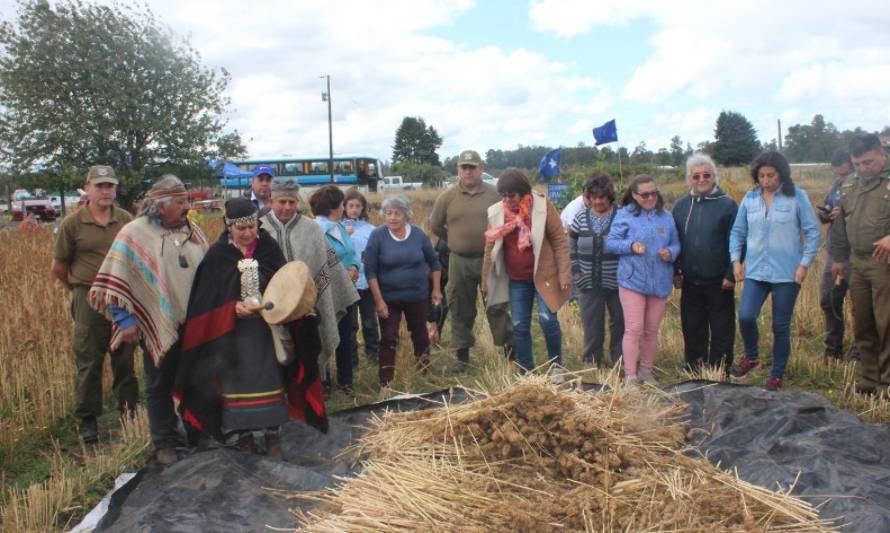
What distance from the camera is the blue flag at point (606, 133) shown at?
9453mm

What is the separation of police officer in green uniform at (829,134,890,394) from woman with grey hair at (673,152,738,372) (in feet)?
2.74

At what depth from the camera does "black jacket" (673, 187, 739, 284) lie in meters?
5.52

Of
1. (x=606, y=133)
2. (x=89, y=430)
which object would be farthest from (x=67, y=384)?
(x=606, y=133)

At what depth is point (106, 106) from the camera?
2359 centimetres

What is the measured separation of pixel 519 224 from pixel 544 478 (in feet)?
8.58

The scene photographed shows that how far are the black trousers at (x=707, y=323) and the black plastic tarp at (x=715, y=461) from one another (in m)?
0.93

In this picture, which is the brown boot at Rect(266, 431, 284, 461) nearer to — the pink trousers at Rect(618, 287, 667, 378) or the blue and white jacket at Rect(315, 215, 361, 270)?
the blue and white jacket at Rect(315, 215, 361, 270)

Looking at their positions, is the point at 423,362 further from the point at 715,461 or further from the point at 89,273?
the point at 715,461

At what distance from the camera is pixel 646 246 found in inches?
215

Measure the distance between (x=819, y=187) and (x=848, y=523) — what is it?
2399cm

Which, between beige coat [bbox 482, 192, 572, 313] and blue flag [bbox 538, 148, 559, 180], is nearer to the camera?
beige coat [bbox 482, 192, 572, 313]

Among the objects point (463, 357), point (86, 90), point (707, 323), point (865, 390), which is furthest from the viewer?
point (86, 90)

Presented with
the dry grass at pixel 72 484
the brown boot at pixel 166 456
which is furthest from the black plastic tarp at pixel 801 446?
the dry grass at pixel 72 484

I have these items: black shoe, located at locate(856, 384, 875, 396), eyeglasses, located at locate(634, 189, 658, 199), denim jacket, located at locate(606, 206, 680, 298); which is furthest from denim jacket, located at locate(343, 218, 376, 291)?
black shoe, located at locate(856, 384, 875, 396)
